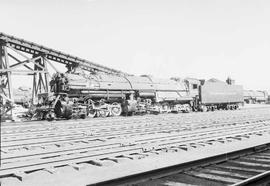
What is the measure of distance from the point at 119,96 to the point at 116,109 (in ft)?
3.25

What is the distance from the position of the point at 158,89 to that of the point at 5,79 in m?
12.1

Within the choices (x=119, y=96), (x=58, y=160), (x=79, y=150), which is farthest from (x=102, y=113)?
(x=58, y=160)

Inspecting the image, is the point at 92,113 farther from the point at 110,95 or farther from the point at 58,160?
the point at 58,160

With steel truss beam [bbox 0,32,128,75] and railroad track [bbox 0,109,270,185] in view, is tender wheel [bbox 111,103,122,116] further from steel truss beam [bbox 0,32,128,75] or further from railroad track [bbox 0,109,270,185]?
railroad track [bbox 0,109,270,185]

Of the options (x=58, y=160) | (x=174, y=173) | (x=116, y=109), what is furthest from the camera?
(x=116, y=109)

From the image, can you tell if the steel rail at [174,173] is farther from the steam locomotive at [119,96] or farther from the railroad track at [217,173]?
the steam locomotive at [119,96]

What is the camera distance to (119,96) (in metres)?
21.5

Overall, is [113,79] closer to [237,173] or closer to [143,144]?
[143,144]

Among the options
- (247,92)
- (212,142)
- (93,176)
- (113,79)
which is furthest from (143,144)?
(247,92)

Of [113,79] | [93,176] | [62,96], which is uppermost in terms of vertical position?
[113,79]

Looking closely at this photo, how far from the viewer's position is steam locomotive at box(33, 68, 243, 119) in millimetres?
18438

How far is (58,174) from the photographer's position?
580 cm

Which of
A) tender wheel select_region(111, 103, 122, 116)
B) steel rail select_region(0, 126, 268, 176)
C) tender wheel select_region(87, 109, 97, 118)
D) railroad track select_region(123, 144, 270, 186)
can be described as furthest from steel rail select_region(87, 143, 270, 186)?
tender wheel select_region(111, 103, 122, 116)

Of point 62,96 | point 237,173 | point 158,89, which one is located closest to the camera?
point 237,173
